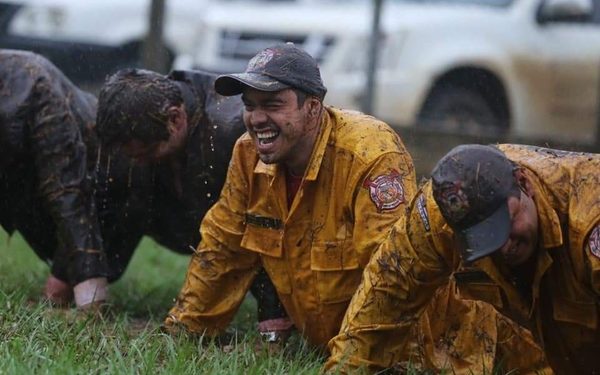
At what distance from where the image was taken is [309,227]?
5836mm

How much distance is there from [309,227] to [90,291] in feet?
4.59

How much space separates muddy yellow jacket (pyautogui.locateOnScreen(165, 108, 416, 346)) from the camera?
5602 mm

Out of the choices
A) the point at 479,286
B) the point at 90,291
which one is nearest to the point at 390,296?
the point at 479,286

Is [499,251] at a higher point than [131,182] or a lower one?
higher

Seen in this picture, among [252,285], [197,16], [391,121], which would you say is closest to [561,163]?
[252,285]

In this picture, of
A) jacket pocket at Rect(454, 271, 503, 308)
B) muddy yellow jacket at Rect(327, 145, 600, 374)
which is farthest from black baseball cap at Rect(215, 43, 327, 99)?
jacket pocket at Rect(454, 271, 503, 308)

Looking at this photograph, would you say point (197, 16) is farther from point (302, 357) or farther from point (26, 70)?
point (302, 357)

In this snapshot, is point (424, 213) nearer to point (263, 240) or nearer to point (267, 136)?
point (267, 136)

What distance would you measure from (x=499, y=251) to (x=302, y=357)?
1.24 metres

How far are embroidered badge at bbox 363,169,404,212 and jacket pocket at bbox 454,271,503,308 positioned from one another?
0.42 m

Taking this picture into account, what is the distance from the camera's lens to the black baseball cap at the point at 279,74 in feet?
18.3

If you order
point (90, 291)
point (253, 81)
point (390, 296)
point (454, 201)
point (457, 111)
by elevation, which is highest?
point (253, 81)

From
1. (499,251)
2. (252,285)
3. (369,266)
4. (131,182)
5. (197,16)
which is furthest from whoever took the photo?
(197,16)

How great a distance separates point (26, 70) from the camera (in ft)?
22.2
